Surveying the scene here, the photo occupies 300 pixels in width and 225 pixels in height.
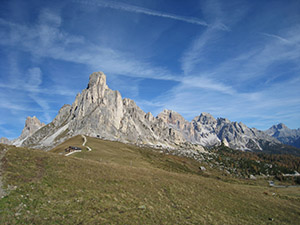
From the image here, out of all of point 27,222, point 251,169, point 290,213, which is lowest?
point 251,169

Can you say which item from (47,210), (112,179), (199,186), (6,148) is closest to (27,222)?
(47,210)

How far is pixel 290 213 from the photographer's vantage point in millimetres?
28219

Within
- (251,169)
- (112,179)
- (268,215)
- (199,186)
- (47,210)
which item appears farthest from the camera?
(251,169)

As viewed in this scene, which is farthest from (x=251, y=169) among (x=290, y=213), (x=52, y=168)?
(x=52, y=168)

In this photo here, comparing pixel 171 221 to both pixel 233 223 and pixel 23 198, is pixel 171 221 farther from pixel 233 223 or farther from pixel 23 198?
pixel 23 198

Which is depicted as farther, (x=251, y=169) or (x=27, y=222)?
(x=251, y=169)

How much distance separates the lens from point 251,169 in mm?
168500

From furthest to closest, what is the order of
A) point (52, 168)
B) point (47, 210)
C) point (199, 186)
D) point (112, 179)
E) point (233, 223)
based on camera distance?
point (199, 186), point (112, 179), point (52, 168), point (233, 223), point (47, 210)

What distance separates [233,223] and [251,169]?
17571 centimetres

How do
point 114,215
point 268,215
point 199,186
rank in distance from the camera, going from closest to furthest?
point 114,215 → point 268,215 → point 199,186

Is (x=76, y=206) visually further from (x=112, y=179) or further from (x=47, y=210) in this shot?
(x=112, y=179)

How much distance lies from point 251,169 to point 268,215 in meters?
168

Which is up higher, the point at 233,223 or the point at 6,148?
the point at 6,148

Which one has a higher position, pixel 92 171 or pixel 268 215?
pixel 92 171
